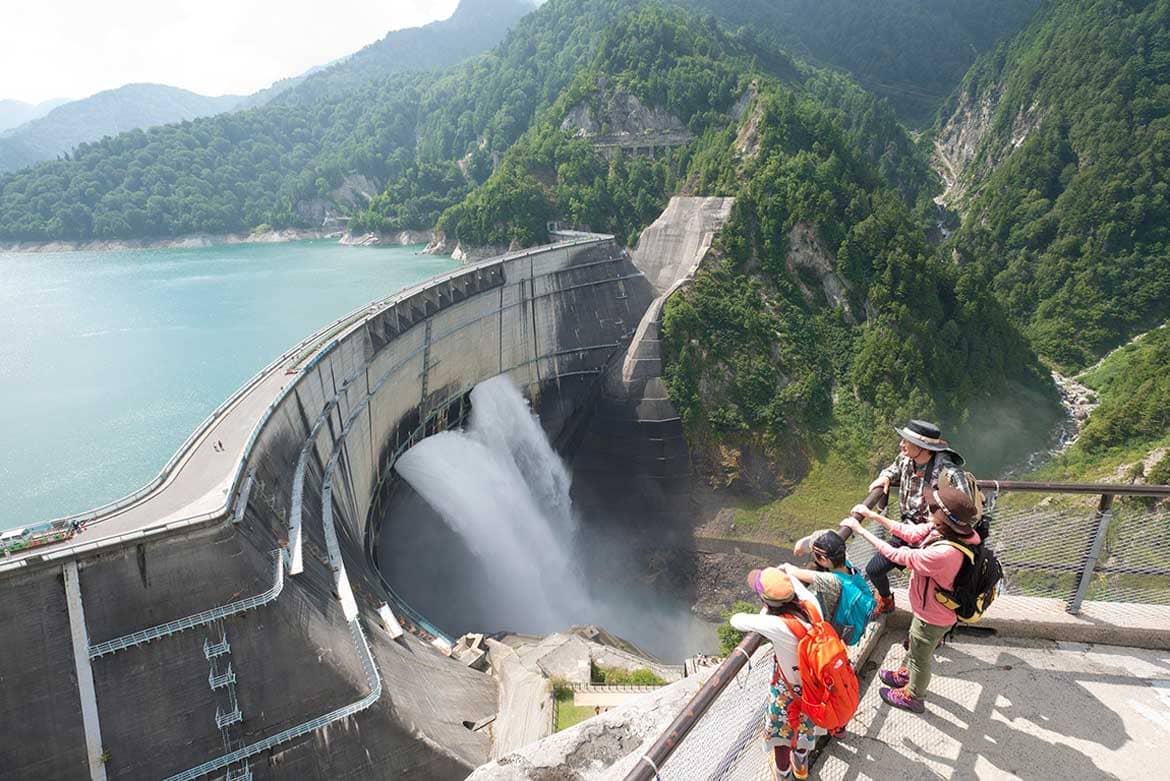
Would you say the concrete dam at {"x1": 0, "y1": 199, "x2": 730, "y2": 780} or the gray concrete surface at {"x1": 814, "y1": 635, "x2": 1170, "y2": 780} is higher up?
the gray concrete surface at {"x1": 814, "y1": 635, "x2": 1170, "y2": 780}

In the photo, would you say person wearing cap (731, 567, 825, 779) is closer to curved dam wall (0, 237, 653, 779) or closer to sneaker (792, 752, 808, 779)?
sneaker (792, 752, 808, 779)

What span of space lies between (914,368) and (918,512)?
3588 cm

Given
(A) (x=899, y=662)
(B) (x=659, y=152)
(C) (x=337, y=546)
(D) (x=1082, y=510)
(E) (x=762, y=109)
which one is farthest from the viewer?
(B) (x=659, y=152)

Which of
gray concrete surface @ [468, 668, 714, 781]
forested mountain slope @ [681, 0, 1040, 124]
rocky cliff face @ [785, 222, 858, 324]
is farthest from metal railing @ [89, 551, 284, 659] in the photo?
forested mountain slope @ [681, 0, 1040, 124]

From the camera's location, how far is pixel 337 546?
17.3m

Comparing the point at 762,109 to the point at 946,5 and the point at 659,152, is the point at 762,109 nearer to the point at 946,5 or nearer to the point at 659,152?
the point at 659,152

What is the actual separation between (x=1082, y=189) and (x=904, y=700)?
71.1 m

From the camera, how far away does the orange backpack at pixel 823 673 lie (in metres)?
3.83

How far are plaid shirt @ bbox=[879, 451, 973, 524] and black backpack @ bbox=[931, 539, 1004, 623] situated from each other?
0.77 meters


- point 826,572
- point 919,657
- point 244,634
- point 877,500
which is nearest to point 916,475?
point 877,500

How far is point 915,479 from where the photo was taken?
5.51 m

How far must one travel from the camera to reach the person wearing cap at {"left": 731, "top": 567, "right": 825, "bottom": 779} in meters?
3.85

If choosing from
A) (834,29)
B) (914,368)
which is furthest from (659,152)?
(834,29)

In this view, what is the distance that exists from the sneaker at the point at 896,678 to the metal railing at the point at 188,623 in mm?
11911
